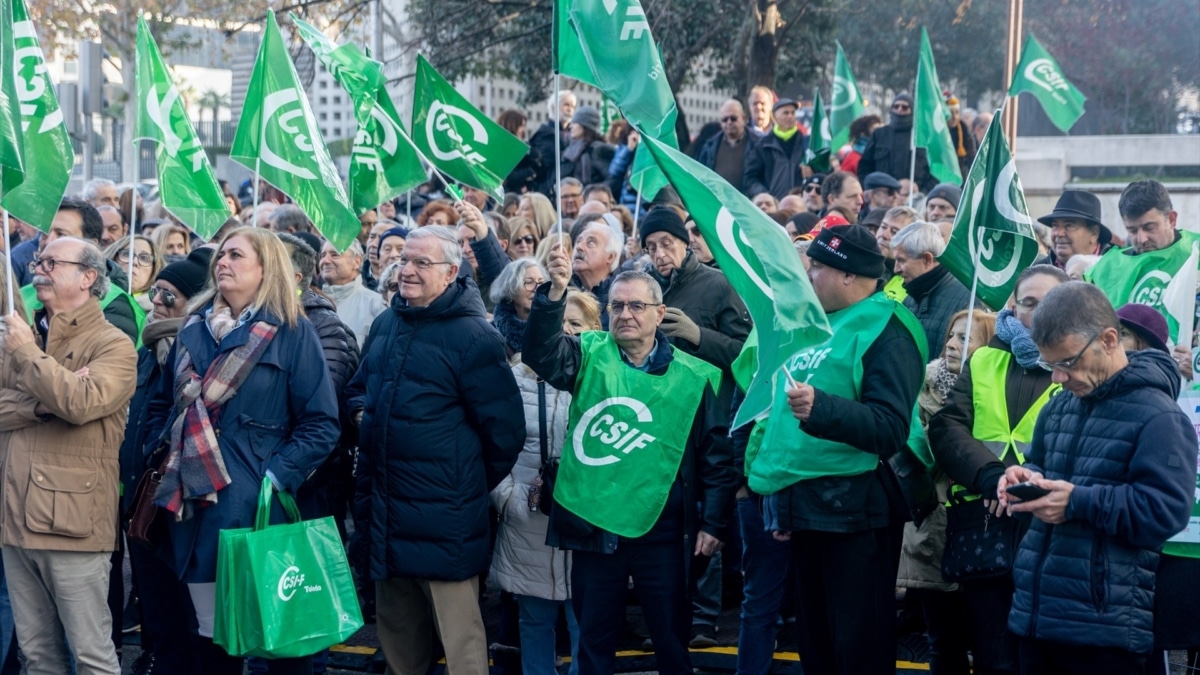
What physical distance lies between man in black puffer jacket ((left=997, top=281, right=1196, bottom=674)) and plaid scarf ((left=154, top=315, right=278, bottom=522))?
2.84m

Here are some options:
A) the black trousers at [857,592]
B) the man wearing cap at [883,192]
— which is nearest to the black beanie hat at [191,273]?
the black trousers at [857,592]

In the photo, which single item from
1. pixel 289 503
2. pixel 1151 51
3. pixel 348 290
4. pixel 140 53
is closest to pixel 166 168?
pixel 140 53

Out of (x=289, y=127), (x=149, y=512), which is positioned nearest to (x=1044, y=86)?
(x=289, y=127)

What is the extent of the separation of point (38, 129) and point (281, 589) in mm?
2451

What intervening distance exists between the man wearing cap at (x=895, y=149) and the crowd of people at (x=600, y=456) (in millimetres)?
5916

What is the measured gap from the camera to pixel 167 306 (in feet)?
22.2

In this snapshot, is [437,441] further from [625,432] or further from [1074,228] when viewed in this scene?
[1074,228]

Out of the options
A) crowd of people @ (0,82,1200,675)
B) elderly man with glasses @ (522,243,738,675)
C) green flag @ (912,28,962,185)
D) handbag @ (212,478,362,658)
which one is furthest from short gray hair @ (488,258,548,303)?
green flag @ (912,28,962,185)

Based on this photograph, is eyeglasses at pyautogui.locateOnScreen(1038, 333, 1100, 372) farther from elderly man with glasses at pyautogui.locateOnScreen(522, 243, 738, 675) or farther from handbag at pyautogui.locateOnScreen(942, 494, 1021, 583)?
elderly man with glasses at pyautogui.locateOnScreen(522, 243, 738, 675)

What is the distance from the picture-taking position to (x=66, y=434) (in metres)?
5.91

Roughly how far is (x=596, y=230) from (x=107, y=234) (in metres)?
4.13

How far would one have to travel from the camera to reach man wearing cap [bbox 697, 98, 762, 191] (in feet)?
42.3

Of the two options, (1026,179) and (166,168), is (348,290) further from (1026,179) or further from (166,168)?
(1026,179)

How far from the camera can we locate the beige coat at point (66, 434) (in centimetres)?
568
